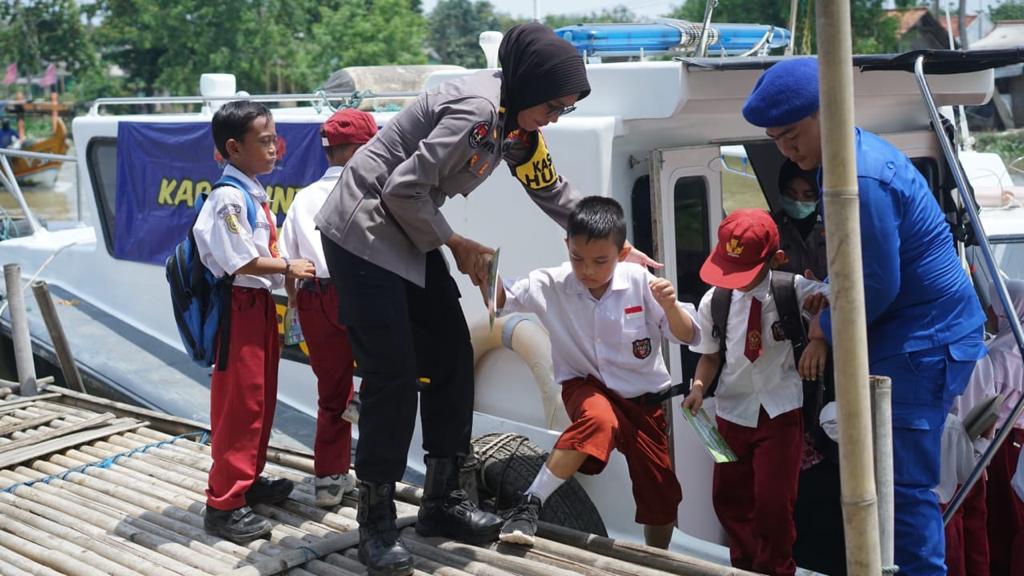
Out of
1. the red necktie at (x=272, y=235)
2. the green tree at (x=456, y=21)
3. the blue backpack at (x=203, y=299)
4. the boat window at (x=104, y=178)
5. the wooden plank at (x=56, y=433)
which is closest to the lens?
the blue backpack at (x=203, y=299)

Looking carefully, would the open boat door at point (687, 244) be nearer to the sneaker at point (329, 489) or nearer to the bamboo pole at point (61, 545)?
the sneaker at point (329, 489)

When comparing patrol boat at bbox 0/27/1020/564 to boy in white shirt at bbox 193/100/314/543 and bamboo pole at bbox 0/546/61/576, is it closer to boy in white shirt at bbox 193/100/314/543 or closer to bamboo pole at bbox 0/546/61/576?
boy in white shirt at bbox 193/100/314/543

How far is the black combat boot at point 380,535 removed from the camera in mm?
3219

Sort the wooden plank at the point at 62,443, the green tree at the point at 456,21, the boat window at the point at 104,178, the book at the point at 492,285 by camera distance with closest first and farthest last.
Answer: the book at the point at 492,285 < the wooden plank at the point at 62,443 < the boat window at the point at 104,178 < the green tree at the point at 456,21

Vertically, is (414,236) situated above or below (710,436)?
above

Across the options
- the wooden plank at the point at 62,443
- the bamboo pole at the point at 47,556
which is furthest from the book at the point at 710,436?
the wooden plank at the point at 62,443

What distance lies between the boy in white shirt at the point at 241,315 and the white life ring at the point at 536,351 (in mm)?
934

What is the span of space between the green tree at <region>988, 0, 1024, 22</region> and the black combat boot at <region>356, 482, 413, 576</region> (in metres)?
29.2

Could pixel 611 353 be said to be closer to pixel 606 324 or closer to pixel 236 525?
pixel 606 324

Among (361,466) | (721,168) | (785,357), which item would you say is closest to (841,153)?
(785,357)

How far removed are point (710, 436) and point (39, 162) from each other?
28970mm

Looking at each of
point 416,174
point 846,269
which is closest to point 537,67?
point 416,174

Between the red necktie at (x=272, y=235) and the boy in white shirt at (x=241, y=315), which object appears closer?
the boy in white shirt at (x=241, y=315)

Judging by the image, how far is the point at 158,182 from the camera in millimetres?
6332
